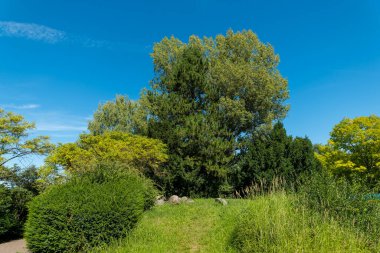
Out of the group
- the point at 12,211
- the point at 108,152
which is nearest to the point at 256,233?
the point at 12,211

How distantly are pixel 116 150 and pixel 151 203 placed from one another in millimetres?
4094

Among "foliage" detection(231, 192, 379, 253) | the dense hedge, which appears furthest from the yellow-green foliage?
"foliage" detection(231, 192, 379, 253)

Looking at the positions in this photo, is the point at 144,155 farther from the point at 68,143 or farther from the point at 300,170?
the point at 300,170

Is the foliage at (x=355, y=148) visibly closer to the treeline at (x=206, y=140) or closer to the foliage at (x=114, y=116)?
the treeline at (x=206, y=140)

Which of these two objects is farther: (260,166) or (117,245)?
(260,166)

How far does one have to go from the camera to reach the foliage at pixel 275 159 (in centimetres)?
1883

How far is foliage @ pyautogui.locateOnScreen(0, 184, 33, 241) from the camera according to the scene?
11094mm

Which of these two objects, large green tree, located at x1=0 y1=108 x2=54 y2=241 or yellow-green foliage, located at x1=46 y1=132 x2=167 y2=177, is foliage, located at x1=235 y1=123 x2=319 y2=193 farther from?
large green tree, located at x1=0 y1=108 x2=54 y2=241

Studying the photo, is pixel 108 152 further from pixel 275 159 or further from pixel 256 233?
pixel 256 233

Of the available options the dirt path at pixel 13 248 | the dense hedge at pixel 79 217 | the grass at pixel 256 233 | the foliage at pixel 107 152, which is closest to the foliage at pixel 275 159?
the foliage at pixel 107 152

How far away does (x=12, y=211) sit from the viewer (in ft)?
38.3

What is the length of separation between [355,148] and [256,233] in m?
19.8

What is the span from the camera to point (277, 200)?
7.80 m

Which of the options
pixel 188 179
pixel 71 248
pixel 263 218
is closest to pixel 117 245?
pixel 71 248
